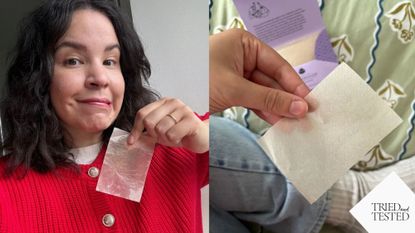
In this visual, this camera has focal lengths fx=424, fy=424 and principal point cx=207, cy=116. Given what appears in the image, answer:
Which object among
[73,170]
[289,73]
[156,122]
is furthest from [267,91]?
[73,170]

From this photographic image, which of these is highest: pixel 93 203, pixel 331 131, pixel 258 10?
pixel 258 10

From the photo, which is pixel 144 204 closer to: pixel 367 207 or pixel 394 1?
pixel 367 207

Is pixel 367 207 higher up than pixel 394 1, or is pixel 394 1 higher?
pixel 394 1

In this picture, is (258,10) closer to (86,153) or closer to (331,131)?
(331,131)

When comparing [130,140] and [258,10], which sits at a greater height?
[258,10]

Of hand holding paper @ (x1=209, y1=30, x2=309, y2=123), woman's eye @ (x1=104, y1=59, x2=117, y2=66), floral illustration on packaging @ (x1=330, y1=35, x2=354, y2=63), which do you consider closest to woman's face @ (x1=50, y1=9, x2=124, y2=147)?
woman's eye @ (x1=104, y1=59, x2=117, y2=66)

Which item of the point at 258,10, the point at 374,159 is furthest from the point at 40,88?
the point at 374,159

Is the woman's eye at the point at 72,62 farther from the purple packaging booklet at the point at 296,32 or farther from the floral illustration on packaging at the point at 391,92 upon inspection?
the floral illustration on packaging at the point at 391,92
